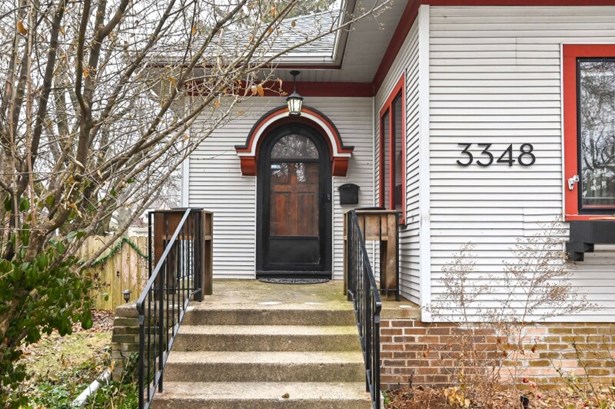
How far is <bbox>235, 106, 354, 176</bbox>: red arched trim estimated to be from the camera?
7203 mm

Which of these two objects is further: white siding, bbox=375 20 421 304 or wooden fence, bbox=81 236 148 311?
wooden fence, bbox=81 236 148 311

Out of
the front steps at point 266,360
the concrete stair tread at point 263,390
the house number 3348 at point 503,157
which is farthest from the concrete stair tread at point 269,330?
the house number 3348 at point 503,157

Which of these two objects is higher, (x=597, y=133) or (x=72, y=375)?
(x=597, y=133)

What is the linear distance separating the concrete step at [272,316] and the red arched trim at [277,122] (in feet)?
9.69

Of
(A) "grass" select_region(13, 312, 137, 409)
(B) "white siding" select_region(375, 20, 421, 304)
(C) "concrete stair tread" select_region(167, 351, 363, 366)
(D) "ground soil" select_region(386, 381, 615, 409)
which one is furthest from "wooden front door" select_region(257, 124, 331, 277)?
(C) "concrete stair tread" select_region(167, 351, 363, 366)

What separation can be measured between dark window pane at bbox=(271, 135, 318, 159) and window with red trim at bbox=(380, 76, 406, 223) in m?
1.04

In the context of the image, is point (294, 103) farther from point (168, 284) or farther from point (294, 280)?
point (168, 284)

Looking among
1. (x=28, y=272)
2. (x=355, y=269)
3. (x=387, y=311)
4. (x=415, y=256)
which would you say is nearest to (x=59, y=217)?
(x=28, y=272)

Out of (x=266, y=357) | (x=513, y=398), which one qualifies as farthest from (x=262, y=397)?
(x=513, y=398)

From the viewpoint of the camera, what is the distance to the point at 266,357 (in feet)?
13.9

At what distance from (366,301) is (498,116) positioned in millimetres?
2256

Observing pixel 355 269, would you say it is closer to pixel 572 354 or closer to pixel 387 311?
pixel 387 311

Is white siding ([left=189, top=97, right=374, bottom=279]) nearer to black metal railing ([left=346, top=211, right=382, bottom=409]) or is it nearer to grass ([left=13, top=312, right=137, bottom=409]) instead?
grass ([left=13, top=312, right=137, bottom=409])

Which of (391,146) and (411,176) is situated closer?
(411,176)
